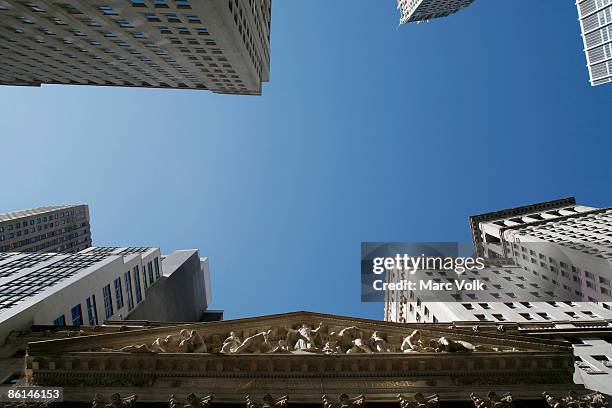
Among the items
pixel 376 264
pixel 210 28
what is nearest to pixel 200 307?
pixel 376 264

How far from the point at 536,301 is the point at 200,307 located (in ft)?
223

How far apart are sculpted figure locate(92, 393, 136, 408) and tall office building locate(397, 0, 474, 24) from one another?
167m

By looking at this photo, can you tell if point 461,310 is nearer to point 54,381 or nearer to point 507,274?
point 507,274

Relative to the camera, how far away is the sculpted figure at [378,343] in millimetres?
23828

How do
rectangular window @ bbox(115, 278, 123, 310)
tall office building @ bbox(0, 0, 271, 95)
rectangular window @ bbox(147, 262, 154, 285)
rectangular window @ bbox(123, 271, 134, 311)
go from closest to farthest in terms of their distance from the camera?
tall office building @ bbox(0, 0, 271, 95)
rectangular window @ bbox(115, 278, 123, 310)
rectangular window @ bbox(123, 271, 134, 311)
rectangular window @ bbox(147, 262, 154, 285)

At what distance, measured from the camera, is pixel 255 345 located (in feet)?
77.6

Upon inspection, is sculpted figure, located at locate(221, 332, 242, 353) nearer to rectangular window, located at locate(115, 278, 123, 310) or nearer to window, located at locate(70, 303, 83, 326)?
window, located at locate(70, 303, 83, 326)

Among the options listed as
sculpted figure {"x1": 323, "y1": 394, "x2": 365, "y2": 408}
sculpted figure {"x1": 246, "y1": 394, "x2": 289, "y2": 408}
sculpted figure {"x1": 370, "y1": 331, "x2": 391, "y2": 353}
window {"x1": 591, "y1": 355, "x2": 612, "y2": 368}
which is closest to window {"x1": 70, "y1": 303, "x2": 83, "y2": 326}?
sculpted figure {"x1": 246, "y1": 394, "x2": 289, "y2": 408}

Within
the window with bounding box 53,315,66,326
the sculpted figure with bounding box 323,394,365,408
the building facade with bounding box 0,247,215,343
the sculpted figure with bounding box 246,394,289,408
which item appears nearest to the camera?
the sculpted figure with bounding box 246,394,289,408

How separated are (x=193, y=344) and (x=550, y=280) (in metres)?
65.9

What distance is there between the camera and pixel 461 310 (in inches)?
1854

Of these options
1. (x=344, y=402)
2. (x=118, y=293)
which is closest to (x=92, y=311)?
(x=118, y=293)

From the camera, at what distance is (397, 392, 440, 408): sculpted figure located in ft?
65.6

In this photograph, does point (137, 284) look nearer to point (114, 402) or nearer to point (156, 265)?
point (156, 265)
